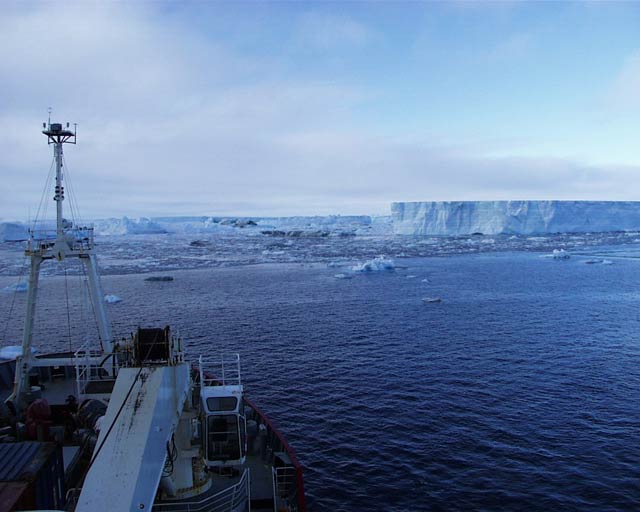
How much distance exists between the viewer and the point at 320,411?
19.7 meters

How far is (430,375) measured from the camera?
2338cm

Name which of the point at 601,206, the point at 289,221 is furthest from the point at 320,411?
the point at 289,221

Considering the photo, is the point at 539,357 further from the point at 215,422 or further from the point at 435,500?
the point at 215,422

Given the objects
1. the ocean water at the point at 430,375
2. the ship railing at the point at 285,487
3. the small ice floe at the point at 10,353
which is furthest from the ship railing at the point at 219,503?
the small ice floe at the point at 10,353

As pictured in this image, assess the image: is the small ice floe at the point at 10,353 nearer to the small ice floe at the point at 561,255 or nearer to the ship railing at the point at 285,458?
the ship railing at the point at 285,458

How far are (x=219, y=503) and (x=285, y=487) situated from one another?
292 cm

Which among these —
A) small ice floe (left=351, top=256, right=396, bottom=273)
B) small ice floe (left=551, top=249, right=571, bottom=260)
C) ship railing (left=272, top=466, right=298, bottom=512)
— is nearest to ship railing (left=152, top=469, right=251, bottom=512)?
ship railing (left=272, top=466, right=298, bottom=512)

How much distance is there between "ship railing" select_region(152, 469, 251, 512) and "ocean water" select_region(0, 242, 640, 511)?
16.9ft

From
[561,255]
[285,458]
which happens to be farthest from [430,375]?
[561,255]

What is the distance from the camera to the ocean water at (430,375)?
48.6ft

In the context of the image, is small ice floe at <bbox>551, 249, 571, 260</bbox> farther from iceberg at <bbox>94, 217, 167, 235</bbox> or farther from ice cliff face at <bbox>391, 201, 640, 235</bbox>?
iceberg at <bbox>94, 217, 167, 235</bbox>

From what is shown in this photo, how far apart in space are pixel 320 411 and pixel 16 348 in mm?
17132

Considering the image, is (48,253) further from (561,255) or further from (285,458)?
(561,255)

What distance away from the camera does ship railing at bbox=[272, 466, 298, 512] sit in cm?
1066
